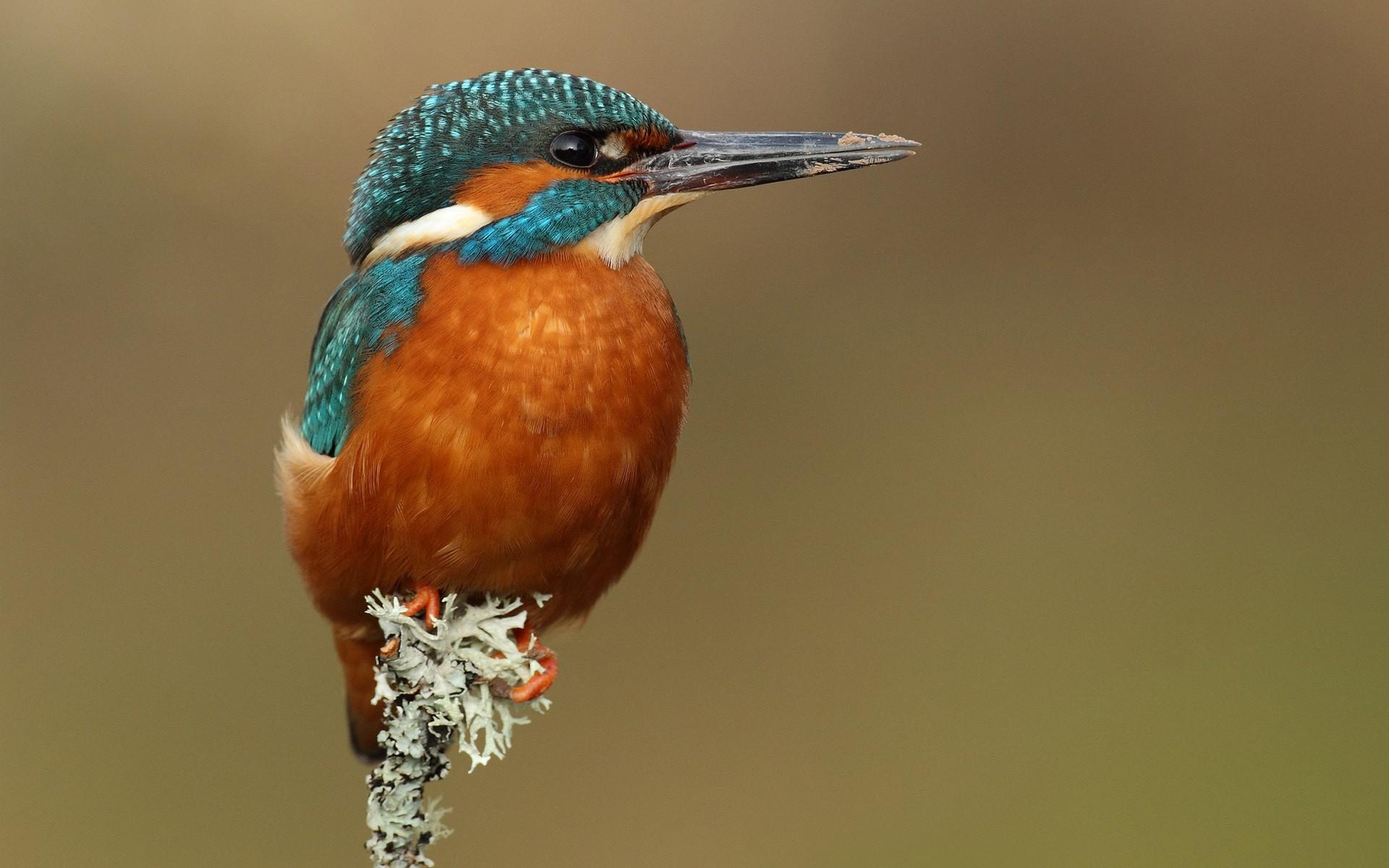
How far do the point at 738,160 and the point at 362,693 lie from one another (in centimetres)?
104

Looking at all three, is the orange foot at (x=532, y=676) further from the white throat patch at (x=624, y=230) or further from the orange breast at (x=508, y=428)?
the white throat patch at (x=624, y=230)

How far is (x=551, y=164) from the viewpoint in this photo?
5.51ft

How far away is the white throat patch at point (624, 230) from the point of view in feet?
5.61

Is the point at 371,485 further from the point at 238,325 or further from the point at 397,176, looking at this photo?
the point at 238,325

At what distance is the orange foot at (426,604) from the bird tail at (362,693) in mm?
268

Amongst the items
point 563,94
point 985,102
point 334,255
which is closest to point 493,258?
point 563,94

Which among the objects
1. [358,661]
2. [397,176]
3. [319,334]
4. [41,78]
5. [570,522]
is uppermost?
[41,78]

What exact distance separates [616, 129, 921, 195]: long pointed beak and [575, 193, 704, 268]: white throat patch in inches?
0.5

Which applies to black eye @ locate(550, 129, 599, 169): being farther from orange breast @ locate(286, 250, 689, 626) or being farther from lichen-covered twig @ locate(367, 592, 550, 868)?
lichen-covered twig @ locate(367, 592, 550, 868)

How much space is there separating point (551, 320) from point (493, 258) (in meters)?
0.11

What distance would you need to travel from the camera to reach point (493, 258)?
1685 millimetres

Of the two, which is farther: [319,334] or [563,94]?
[319,334]

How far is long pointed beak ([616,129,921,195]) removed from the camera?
166cm

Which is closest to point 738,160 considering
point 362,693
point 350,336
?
point 350,336
